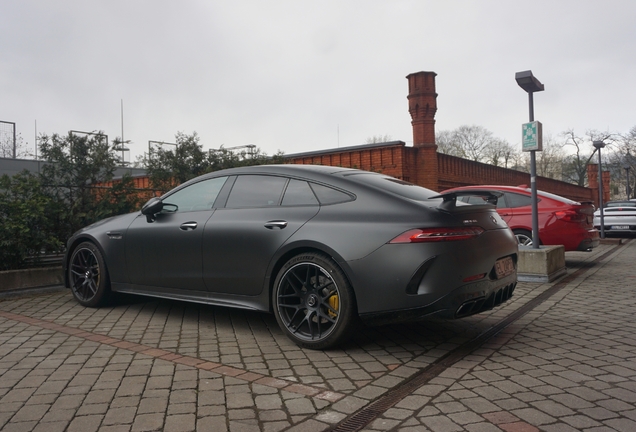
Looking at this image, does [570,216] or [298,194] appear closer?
[298,194]

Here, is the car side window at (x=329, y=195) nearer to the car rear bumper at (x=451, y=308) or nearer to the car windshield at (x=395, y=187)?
the car windshield at (x=395, y=187)

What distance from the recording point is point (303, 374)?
386cm

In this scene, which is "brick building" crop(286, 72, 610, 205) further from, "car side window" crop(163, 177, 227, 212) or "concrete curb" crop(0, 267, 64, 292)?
"car side window" crop(163, 177, 227, 212)

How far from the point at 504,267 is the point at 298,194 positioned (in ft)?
6.01

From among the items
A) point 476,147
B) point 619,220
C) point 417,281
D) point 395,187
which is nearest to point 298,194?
point 395,187

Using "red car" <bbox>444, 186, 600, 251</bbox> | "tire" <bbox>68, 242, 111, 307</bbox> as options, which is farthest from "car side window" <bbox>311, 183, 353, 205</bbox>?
"red car" <bbox>444, 186, 600, 251</bbox>

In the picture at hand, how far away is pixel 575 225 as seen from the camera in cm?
977

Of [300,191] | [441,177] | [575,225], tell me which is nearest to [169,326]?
[300,191]

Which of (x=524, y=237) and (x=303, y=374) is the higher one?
(x=524, y=237)

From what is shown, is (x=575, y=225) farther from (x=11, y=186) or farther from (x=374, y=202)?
(x=11, y=186)

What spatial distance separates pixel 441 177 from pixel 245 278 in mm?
13079

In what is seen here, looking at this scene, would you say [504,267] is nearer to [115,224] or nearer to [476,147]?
[115,224]

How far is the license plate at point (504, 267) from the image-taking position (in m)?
4.55

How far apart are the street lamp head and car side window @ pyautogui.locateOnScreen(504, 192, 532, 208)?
192 centimetres
